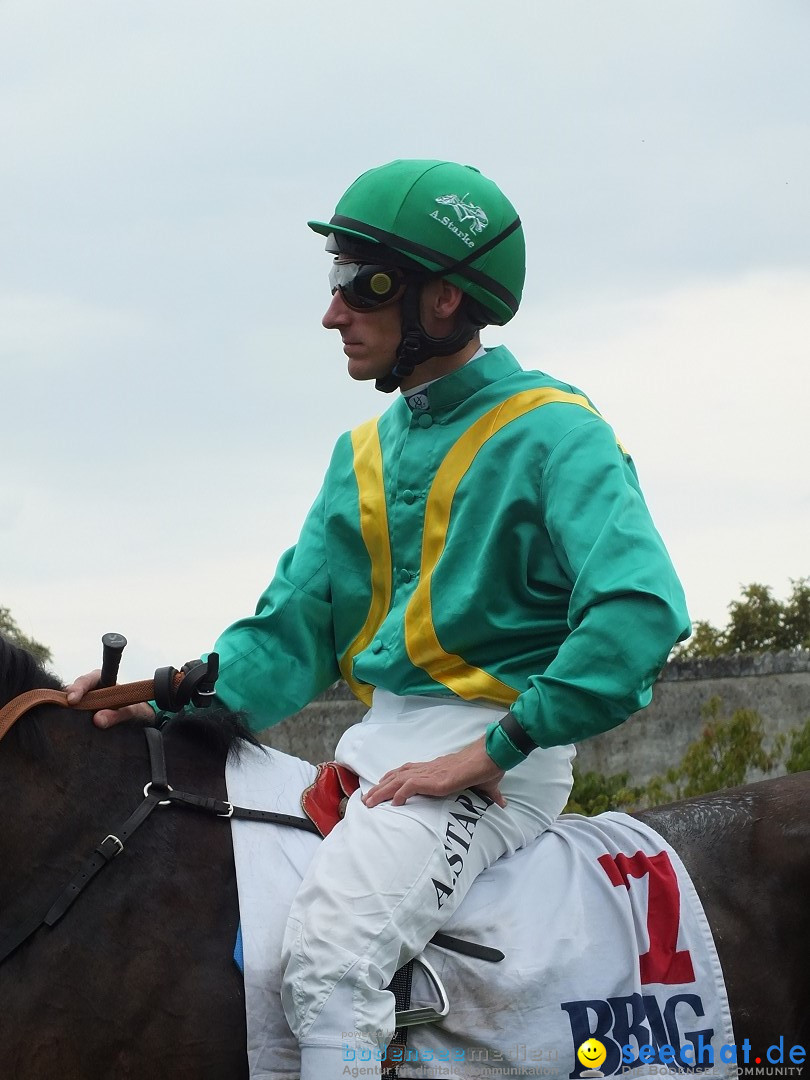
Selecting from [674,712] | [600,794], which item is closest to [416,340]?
[600,794]

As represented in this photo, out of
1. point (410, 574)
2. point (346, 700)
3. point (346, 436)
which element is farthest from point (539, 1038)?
point (346, 700)

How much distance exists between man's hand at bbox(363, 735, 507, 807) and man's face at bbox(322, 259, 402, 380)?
3.53 ft

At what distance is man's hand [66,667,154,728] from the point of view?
11.0 ft

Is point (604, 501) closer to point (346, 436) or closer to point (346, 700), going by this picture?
point (346, 436)

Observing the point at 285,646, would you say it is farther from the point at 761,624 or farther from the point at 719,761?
the point at 761,624

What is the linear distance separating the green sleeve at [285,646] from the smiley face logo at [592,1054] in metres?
1.29

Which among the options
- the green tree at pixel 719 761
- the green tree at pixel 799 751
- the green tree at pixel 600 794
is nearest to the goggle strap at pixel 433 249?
the green tree at pixel 600 794

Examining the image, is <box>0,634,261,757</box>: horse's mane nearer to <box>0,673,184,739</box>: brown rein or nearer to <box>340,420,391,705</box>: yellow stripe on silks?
<box>0,673,184,739</box>: brown rein

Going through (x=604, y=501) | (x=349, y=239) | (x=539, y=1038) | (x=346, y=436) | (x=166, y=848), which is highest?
(x=349, y=239)

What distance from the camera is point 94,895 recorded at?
312 cm

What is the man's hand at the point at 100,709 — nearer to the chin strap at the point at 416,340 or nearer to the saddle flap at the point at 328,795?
the saddle flap at the point at 328,795

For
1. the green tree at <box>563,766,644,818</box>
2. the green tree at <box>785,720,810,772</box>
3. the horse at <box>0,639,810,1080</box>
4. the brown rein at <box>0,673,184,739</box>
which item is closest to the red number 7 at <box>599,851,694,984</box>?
the horse at <box>0,639,810,1080</box>

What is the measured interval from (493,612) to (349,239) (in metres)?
1.06

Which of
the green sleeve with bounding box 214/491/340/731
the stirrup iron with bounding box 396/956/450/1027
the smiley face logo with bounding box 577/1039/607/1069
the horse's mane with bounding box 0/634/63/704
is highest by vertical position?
the green sleeve with bounding box 214/491/340/731
